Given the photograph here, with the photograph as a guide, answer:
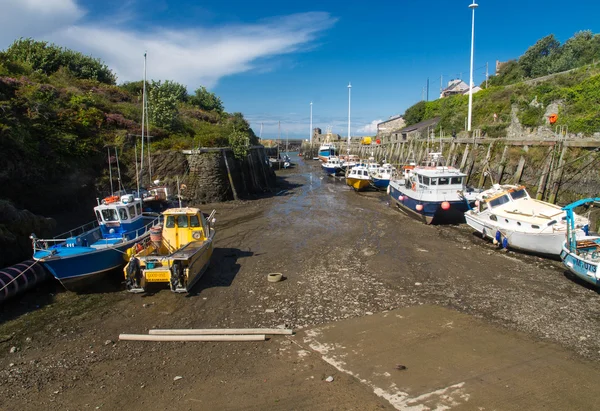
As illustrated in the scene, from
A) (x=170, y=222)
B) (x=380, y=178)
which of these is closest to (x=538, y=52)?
(x=380, y=178)

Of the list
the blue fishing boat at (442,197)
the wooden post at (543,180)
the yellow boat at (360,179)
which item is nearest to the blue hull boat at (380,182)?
the yellow boat at (360,179)

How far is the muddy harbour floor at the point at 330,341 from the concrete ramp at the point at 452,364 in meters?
0.03

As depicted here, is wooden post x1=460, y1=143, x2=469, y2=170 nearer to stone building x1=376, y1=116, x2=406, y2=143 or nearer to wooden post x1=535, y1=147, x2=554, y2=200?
wooden post x1=535, y1=147, x2=554, y2=200

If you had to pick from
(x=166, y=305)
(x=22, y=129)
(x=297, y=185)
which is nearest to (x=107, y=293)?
(x=166, y=305)

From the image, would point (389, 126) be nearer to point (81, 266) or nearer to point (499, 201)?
point (499, 201)

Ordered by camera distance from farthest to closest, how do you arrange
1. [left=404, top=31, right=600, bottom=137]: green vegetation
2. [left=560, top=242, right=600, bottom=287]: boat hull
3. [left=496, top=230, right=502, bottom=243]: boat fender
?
[left=404, top=31, right=600, bottom=137]: green vegetation < [left=496, top=230, right=502, bottom=243]: boat fender < [left=560, top=242, right=600, bottom=287]: boat hull

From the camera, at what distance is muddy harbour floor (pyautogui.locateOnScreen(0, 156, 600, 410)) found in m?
6.97

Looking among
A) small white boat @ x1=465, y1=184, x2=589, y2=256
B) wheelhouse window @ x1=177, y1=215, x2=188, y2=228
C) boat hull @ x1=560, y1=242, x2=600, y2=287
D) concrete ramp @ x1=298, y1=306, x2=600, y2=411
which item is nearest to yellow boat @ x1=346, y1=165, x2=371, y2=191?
small white boat @ x1=465, y1=184, x2=589, y2=256

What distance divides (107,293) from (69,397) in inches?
211

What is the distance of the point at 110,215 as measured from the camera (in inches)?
561

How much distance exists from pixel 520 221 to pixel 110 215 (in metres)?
16.1

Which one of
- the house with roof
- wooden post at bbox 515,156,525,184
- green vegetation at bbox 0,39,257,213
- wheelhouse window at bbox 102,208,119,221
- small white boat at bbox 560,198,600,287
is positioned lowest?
small white boat at bbox 560,198,600,287

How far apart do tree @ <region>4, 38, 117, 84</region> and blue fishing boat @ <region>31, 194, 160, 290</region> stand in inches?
1213

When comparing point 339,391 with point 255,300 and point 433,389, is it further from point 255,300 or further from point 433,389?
point 255,300
